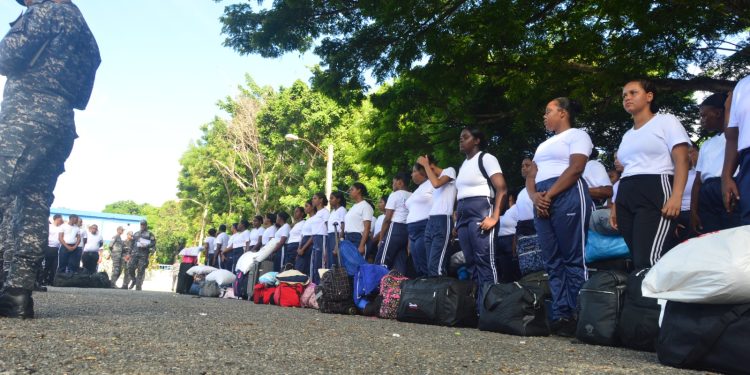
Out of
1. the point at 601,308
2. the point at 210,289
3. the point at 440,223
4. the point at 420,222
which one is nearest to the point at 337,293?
the point at 420,222

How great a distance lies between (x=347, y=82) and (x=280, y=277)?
4.08 metres

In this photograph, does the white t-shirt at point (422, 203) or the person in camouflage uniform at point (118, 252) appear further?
the person in camouflage uniform at point (118, 252)

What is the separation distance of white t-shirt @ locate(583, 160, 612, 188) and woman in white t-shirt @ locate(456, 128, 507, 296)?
2.92 feet

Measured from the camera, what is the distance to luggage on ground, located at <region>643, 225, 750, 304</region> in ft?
10.5

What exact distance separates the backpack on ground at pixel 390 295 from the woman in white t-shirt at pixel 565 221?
2.10m

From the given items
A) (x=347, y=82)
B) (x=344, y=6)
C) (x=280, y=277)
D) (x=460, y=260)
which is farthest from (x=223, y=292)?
(x=460, y=260)

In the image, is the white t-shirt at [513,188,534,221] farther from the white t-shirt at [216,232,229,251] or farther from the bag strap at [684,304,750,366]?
the white t-shirt at [216,232,229,251]

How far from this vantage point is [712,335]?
325cm

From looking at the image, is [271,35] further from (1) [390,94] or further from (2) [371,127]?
Answer: (2) [371,127]

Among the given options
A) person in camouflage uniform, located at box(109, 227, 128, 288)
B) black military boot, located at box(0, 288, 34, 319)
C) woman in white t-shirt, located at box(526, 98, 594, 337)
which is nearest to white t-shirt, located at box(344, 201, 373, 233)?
woman in white t-shirt, located at box(526, 98, 594, 337)

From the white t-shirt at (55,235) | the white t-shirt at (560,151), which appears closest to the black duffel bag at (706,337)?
the white t-shirt at (560,151)

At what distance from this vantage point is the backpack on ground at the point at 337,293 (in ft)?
27.2

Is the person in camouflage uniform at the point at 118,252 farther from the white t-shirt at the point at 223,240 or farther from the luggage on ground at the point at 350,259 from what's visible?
the luggage on ground at the point at 350,259

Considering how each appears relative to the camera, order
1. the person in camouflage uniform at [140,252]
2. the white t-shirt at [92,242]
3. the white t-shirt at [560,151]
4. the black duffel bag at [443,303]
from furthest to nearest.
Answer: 1. the person in camouflage uniform at [140,252]
2. the white t-shirt at [92,242]
3. the black duffel bag at [443,303]
4. the white t-shirt at [560,151]
